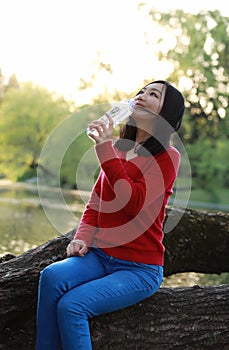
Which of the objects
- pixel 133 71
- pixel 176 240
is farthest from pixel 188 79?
pixel 176 240

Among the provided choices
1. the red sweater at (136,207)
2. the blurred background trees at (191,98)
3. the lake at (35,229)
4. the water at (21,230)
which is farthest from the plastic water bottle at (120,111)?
the blurred background trees at (191,98)

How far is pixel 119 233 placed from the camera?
2.33m

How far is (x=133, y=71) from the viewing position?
26203 mm

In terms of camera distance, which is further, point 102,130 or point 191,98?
point 191,98

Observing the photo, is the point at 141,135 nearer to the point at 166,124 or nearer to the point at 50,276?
the point at 166,124

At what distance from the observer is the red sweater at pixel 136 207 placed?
2.21 meters

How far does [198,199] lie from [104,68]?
8200mm

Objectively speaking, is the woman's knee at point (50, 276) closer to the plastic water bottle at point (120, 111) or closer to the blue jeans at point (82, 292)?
the blue jeans at point (82, 292)

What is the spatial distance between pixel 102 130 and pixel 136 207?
1.11 ft

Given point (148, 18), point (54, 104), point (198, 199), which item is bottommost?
point (198, 199)

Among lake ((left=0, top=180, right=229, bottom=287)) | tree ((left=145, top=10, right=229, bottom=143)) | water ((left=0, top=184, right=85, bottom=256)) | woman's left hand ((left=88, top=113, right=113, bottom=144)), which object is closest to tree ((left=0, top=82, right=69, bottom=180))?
tree ((left=145, top=10, right=229, bottom=143))

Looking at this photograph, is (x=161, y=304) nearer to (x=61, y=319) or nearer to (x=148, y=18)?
(x=61, y=319)

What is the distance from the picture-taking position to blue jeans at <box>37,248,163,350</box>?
213cm

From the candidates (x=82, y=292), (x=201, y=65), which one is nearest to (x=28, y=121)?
(x=201, y=65)
